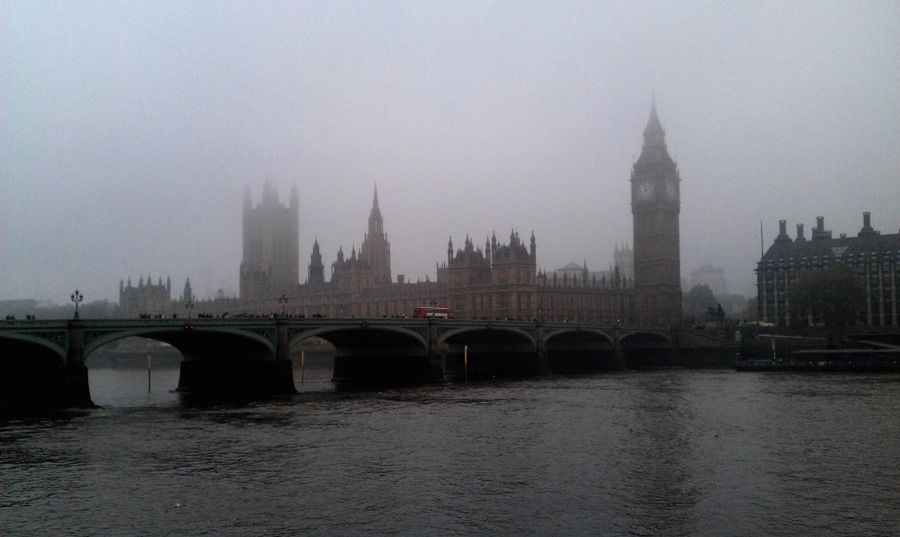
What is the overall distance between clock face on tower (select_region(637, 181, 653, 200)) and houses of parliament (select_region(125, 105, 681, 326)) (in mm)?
175

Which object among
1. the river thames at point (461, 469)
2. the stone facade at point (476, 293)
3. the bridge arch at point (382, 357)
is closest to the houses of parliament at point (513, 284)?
the stone facade at point (476, 293)

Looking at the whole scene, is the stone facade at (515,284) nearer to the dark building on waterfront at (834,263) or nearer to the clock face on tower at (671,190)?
the clock face on tower at (671,190)

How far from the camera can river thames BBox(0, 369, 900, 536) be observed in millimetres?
22078

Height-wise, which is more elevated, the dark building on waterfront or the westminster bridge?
the dark building on waterfront

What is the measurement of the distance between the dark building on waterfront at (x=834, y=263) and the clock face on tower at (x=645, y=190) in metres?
22.2

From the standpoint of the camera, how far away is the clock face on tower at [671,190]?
15557 cm

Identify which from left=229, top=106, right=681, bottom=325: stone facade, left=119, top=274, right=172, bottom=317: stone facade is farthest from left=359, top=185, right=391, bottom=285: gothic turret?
left=119, top=274, right=172, bottom=317: stone facade

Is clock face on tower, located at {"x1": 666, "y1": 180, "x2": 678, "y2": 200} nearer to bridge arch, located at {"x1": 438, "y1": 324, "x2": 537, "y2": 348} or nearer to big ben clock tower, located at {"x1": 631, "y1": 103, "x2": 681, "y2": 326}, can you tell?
big ben clock tower, located at {"x1": 631, "y1": 103, "x2": 681, "y2": 326}

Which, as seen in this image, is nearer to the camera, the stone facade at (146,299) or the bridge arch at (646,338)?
the bridge arch at (646,338)

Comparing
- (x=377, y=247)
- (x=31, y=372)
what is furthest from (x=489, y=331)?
(x=377, y=247)

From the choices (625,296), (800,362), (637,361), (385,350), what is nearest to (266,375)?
(385,350)

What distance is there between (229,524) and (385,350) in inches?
2141

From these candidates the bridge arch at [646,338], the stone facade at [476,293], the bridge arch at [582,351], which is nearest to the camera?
the bridge arch at [582,351]

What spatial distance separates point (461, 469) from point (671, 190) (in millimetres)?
134733
